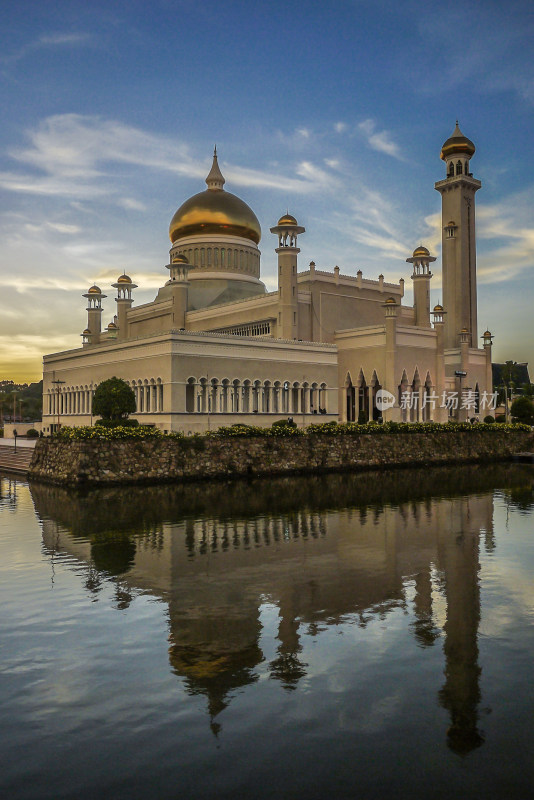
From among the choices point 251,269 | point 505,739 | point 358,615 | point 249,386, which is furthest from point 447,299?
point 505,739

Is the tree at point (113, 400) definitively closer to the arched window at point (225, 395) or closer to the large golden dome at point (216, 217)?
the arched window at point (225, 395)

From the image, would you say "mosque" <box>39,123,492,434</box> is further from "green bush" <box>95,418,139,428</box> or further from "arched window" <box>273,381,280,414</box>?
"green bush" <box>95,418,139,428</box>

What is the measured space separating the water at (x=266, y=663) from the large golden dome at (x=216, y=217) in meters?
34.2

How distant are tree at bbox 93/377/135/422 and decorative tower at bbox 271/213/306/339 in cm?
1306

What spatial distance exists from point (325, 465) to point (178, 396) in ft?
24.5

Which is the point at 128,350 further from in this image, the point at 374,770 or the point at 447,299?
the point at 374,770

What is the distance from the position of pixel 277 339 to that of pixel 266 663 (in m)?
29.1

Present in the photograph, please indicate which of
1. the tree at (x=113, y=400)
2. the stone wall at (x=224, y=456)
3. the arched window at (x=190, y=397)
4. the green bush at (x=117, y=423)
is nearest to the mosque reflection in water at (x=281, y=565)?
the stone wall at (x=224, y=456)

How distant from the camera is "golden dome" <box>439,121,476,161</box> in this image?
43375mm

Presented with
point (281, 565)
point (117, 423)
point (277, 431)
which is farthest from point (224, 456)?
point (281, 565)

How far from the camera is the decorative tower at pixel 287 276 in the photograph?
123 ft

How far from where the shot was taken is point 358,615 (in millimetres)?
8508

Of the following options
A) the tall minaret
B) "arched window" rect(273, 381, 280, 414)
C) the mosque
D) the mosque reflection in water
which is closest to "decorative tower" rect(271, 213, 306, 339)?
the mosque

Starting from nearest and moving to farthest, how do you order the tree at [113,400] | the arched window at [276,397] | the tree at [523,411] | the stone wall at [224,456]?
the stone wall at [224,456], the tree at [113,400], the arched window at [276,397], the tree at [523,411]
